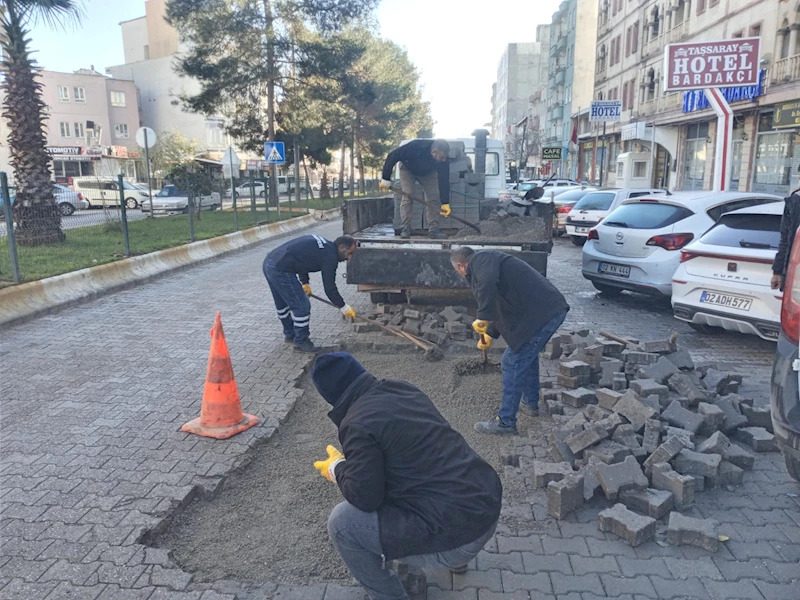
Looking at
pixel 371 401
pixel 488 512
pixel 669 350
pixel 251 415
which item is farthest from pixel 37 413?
pixel 669 350

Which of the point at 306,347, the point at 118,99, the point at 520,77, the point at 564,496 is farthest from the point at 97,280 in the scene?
the point at 520,77

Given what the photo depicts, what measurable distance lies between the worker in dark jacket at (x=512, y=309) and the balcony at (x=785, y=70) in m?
20.4

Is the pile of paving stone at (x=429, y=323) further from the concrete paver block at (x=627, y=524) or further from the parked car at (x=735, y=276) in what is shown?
the concrete paver block at (x=627, y=524)

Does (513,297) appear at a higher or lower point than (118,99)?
lower

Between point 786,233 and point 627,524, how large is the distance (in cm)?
392

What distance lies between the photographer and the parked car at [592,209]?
15.4 m

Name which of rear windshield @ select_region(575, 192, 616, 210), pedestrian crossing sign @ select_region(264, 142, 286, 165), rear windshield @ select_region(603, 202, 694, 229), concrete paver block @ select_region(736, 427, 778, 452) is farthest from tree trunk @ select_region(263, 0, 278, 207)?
concrete paver block @ select_region(736, 427, 778, 452)

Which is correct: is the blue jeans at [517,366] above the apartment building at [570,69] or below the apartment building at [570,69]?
below

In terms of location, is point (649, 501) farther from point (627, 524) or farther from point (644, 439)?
point (644, 439)

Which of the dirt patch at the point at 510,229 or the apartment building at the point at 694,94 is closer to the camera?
the dirt patch at the point at 510,229

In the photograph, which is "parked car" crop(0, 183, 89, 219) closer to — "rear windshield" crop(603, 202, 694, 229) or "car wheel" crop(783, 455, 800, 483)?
"rear windshield" crop(603, 202, 694, 229)

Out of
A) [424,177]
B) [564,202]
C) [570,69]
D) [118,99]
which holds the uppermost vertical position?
[570,69]

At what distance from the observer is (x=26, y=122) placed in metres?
13.2

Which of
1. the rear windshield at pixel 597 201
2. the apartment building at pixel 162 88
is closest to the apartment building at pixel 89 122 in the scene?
the apartment building at pixel 162 88
